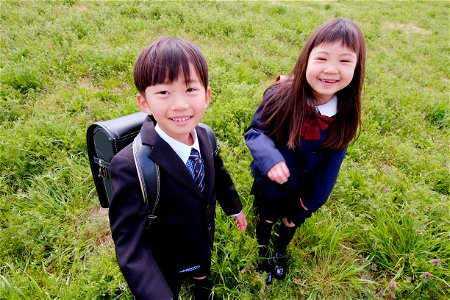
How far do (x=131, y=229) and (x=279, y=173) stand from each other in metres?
0.84

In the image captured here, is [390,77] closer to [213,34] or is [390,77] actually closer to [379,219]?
[213,34]

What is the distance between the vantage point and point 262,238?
263 centimetres

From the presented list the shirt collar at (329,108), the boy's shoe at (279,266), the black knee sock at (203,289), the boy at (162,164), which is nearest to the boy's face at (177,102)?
the boy at (162,164)

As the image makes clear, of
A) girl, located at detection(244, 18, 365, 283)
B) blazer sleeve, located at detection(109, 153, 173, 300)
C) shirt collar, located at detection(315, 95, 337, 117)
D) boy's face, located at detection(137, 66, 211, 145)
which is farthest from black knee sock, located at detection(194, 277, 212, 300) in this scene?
shirt collar, located at detection(315, 95, 337, 117)

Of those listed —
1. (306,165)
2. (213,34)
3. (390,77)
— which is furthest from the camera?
(213,34)

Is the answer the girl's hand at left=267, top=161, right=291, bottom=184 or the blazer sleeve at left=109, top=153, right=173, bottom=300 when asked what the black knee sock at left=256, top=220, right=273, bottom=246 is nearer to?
the girl's hand at left=267, top=161, right=291, bottom=184

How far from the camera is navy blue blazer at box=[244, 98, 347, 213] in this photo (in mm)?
1853

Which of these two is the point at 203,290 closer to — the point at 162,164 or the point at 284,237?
the point at 284,237

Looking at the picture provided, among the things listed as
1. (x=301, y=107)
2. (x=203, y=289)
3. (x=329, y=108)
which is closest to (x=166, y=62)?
(x=301, y=107)

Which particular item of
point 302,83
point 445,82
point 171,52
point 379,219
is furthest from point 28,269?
point 445,82

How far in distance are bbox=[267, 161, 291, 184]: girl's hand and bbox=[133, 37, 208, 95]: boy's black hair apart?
2.21 feet

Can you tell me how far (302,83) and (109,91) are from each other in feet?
11.0

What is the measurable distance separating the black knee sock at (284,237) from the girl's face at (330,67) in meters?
1.17

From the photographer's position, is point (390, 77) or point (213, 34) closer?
point (390, 77)
